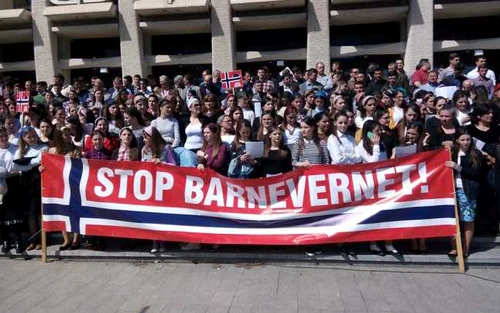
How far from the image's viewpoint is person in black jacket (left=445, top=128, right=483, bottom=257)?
5777 millimetres

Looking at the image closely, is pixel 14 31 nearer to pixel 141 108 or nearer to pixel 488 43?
pixel 141 108

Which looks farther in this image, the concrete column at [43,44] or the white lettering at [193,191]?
the concrete column at [43,44]

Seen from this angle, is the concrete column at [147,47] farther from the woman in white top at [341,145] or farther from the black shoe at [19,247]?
the woman in white top at [341,145]

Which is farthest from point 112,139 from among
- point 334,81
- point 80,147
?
point 334,81

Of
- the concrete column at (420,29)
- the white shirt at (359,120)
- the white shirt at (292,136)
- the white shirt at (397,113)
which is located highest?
the concrete column at (420,29)

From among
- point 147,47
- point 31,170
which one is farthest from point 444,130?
point 147,47

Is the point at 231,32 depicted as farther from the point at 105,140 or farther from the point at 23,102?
the point at 105,140

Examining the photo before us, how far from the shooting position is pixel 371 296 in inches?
193

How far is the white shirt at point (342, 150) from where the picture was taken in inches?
239

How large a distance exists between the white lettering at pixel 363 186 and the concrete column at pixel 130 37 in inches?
529

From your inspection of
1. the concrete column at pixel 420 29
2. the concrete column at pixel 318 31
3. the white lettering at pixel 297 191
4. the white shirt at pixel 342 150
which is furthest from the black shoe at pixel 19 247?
the concrete column at pixel 420 29

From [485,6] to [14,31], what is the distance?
17.8 m

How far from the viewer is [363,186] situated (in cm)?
577

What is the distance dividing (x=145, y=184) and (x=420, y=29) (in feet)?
42.7
